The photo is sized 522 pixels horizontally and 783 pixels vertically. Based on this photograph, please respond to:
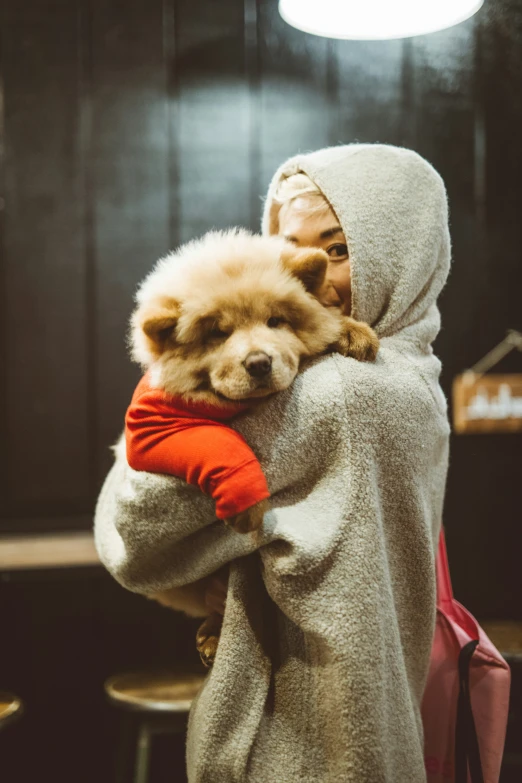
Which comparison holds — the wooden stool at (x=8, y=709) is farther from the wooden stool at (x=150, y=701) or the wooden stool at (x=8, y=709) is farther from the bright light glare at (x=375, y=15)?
Result: the bright light glare at (x=375, y=15)

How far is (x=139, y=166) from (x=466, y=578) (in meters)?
2.50

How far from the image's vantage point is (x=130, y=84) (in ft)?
10.0

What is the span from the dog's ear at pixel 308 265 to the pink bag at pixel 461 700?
2.37 ft

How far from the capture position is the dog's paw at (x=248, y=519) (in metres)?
0.97

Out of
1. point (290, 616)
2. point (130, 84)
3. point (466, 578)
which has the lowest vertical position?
point (466, 578)

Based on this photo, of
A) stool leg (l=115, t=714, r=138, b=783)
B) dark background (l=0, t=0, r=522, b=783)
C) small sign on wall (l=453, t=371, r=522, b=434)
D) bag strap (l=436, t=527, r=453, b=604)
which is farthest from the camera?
small sign on wall (l=453, t=371, r=522, b=434)

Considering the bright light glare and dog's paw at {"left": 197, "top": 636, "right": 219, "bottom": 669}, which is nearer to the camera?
dog's paw at {"left": 197, "top": 636, "right": 219, "bottom": 669}

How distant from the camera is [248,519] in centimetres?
97

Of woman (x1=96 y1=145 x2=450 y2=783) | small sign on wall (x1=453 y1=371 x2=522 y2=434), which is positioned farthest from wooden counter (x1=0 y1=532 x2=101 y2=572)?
small sign on wall (x1=453 y1=371 x2=522 y2=434)

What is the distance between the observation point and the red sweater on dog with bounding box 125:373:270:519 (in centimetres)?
96

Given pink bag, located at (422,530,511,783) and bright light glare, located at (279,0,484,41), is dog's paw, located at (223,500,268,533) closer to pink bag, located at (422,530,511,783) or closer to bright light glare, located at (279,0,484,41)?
pink bag, located at (422,530,511,783)

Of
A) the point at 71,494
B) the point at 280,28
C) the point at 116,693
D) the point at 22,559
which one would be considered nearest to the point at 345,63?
the point at 280,28

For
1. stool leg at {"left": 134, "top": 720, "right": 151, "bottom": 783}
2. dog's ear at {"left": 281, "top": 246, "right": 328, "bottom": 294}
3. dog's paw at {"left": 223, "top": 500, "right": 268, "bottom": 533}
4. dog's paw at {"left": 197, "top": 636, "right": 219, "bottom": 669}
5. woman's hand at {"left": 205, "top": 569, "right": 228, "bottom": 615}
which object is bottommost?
stool leg at {"left": 134, "top": 720, "right": 151, "bottom": 783}

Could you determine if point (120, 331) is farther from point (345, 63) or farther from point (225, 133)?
point (345, 63)
